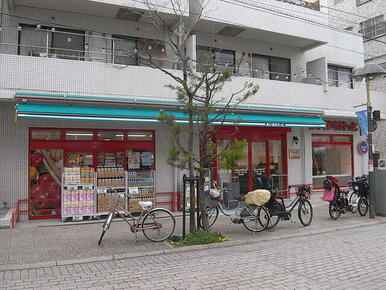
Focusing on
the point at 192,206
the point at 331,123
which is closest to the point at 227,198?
the point at 192,206

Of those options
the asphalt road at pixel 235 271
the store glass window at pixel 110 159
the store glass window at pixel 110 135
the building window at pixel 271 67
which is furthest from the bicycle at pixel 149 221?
the building window at pixel 271 67

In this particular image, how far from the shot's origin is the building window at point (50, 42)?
11688mm

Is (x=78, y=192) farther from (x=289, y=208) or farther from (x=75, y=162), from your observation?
(x=289, y=208)

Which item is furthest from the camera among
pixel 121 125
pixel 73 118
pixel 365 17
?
pixel 365 17

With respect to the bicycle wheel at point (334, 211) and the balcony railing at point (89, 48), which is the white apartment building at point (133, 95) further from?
the bicycle wheel at point (334, 211)

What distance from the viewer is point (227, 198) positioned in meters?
11.6

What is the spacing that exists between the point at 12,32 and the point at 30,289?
892 cm

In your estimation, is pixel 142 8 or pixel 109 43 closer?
pixel 142 8

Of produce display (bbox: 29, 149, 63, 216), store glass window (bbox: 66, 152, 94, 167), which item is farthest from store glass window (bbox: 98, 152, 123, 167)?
produce display (bbox: 29, 149, 63, 216)

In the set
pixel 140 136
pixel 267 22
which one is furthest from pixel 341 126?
pixel 140 136

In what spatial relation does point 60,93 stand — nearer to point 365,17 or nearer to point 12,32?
point 12,32

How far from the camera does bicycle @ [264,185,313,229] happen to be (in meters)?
9.51

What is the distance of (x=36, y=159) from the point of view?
1127 centimetres

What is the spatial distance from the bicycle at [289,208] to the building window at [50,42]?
7705mm
